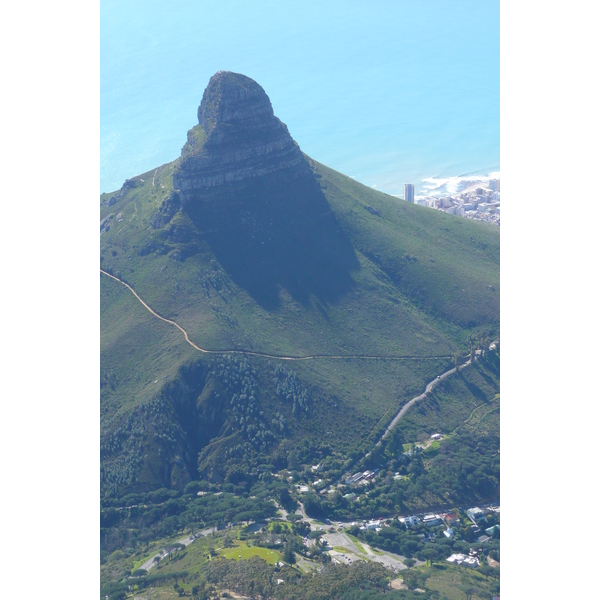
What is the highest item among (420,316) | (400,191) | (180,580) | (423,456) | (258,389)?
(400,191)

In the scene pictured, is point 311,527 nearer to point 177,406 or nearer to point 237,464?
point 237,464

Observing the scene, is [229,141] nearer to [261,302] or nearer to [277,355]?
[261,302]

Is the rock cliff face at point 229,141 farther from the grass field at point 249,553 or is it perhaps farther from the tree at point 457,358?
the grass field at point 249,553

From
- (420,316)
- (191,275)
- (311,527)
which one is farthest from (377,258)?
(311,527)

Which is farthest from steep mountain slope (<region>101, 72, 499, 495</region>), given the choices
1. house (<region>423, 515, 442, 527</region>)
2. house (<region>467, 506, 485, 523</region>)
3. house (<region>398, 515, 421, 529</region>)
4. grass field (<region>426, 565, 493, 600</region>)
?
grass field (<region>426, 565, 493, 600</region>)

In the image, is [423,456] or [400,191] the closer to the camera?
[423,456]
